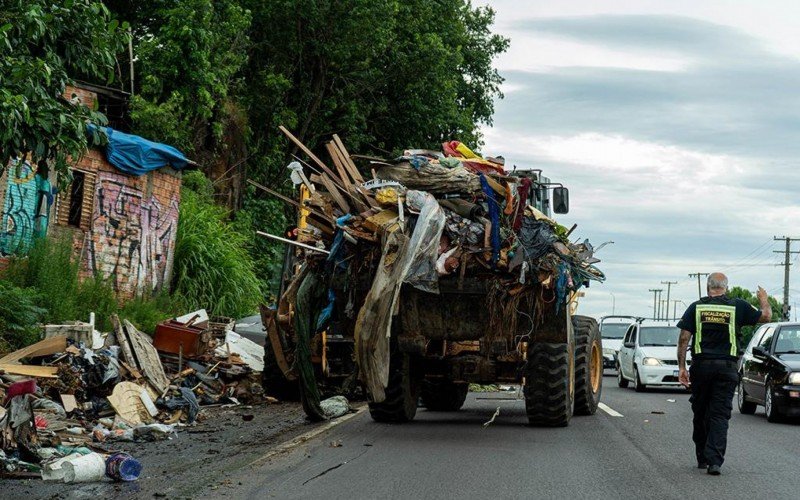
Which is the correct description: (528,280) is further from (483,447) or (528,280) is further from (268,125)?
(268,125)

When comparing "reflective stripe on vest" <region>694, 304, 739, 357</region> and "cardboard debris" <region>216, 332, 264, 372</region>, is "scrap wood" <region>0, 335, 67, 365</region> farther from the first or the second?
"reflective stripe on vest" <region>694, 304, 739, 357</region>

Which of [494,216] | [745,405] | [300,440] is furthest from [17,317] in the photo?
[745,405]

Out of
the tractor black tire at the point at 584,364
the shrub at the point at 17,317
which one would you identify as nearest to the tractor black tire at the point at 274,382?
the shrub at the point at 17,317

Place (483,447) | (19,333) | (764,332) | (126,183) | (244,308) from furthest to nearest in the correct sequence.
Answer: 1. (244,308)
2. (126,183)
3. (764,332)
4. (19,333)
5. (483,447)

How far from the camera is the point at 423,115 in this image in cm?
4072

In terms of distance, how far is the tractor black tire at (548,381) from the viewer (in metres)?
13.9

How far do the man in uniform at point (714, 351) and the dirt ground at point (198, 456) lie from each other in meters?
4.27

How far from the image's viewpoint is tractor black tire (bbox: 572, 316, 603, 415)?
16797mm

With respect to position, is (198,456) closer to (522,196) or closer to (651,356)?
(522,196)

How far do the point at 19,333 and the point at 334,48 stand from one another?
854 inches

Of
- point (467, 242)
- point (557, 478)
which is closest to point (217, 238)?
point (467, 242)

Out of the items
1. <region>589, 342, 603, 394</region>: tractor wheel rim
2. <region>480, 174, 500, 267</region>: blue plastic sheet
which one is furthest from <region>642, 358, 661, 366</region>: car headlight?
<region>480, 174, 500, 267</region>: blue plastic sheet

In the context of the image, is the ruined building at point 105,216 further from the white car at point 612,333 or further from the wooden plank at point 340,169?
the white car at point 612,333

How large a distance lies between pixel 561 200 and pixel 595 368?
11.1 ft
